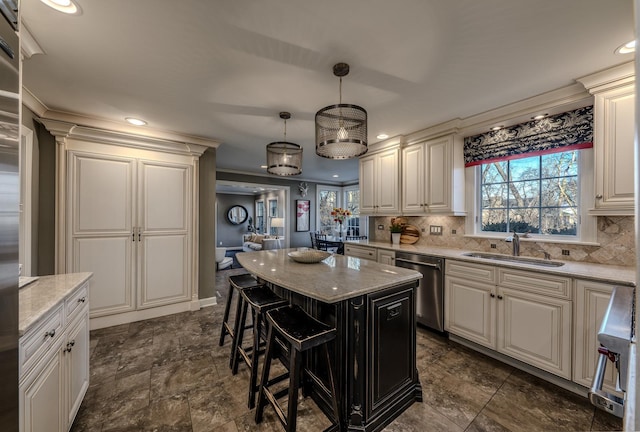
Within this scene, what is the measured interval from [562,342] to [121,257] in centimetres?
452

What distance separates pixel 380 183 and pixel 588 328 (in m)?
2.62

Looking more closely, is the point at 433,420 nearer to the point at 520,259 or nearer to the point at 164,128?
the point at 520,259

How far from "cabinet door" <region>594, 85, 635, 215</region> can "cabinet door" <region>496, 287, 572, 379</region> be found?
0.88 m

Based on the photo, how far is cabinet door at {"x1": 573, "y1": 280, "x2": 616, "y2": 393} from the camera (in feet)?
5.88

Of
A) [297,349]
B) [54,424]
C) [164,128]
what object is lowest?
[54,424]

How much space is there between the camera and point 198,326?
3.12m

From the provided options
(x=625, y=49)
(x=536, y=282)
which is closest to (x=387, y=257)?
(x=536, y=282)

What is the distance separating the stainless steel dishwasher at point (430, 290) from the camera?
2791 millimetres

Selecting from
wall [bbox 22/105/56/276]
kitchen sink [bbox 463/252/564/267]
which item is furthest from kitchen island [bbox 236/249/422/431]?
wall [bbox 22/105/56/276]

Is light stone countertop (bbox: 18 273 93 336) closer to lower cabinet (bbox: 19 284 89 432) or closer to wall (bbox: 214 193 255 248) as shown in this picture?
lower cabinet (bbox: 19 284 89 432)

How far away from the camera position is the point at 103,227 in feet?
10.0

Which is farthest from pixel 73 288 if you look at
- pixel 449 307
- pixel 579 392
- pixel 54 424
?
pixel 579 392

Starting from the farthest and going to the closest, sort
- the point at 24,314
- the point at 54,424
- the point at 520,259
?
the point at 520,259, the point at 54,424, the point at 24,314

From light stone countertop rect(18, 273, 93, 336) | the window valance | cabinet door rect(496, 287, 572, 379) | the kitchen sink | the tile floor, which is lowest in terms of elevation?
the tile floor
